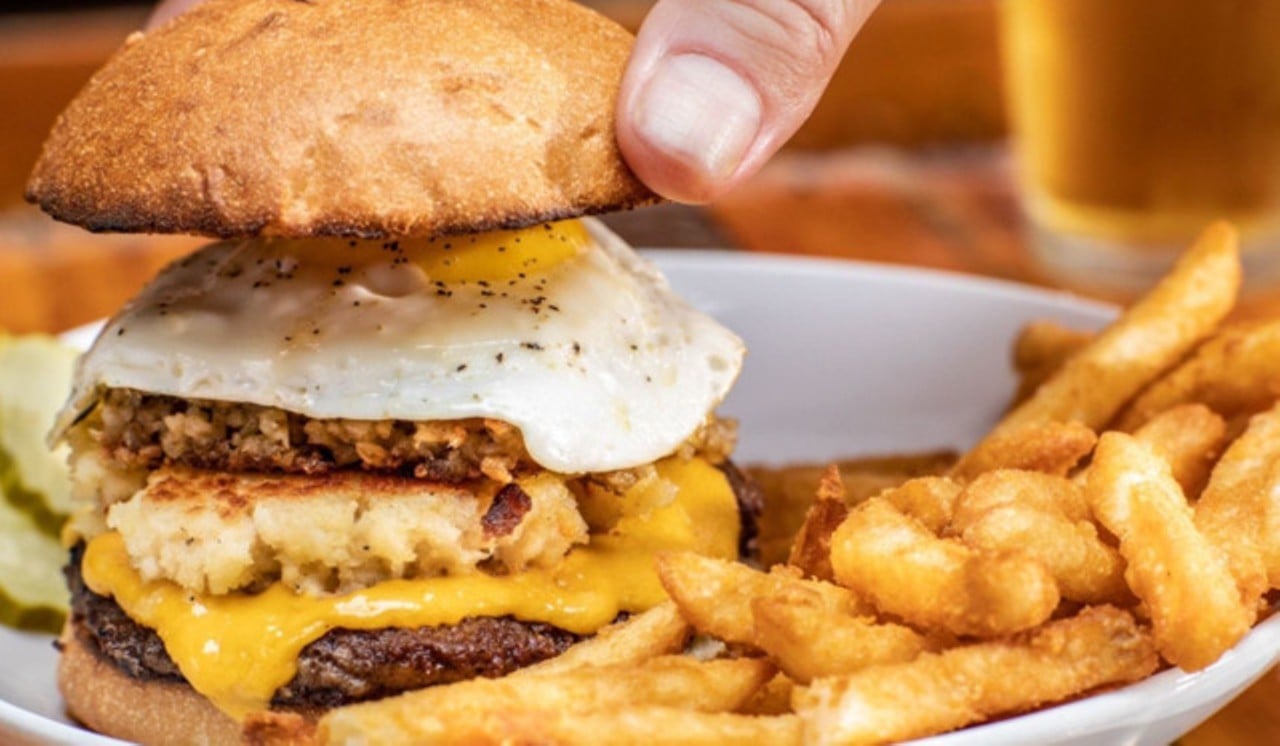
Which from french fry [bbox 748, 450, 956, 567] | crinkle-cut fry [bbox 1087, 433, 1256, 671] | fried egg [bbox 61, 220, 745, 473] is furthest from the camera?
french fry [bbox 748, 450, 956, 567]

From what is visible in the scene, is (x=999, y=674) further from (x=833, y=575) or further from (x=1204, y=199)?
(x=1204, y=199)

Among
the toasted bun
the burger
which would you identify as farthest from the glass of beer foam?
the toasted bun

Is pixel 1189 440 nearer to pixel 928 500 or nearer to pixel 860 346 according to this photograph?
pixel 928 500

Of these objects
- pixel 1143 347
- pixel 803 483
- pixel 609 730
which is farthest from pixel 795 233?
pixel 609 730

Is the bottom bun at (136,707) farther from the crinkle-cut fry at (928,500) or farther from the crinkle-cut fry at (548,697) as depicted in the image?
the crinkle-cut fry at (928,500)

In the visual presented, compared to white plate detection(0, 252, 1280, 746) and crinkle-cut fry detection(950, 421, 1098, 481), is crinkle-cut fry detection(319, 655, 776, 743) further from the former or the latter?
white plate detection(0, 252, 1280, 746)

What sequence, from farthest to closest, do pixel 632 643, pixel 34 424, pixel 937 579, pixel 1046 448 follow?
1. pixel 34 424
2. pixel 1046 448
3. pixel 632 643
4. pixel 937 579

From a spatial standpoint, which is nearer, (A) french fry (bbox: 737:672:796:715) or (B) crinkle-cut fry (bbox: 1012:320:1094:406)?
(A) french fry (bbox: 737:672:796:715)
